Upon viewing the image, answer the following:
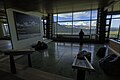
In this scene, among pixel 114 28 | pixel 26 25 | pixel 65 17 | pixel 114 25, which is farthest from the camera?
pixel 65 17

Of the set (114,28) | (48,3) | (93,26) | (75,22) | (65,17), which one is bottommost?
(114,28)

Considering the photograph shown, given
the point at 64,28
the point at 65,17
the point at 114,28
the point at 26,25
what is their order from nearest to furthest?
the point at 26,25
the point at 114,28
the point at 65,17
the point at 64,28

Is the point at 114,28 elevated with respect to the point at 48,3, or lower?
lower

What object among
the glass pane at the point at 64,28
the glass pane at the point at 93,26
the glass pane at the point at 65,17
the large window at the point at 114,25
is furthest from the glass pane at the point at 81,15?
the large window at the point at 114,25

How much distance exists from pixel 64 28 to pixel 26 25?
4695mm

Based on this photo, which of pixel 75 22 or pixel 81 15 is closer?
pixel 81 15

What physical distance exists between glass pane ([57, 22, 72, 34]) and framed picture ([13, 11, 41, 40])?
111 inches

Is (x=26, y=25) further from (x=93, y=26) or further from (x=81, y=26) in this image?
(x=93, y=26)

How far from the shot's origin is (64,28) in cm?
1001

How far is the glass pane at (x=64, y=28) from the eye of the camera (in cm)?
971

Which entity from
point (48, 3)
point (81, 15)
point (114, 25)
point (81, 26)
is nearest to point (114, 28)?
point (114, 25)

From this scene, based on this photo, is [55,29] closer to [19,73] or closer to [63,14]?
[63,14]

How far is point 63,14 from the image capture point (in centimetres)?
972

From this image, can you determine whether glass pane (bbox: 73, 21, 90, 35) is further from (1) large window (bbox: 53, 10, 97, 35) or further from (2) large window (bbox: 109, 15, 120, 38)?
(2) large window (bbox: 109, 15, 120, 38)
